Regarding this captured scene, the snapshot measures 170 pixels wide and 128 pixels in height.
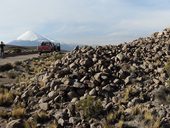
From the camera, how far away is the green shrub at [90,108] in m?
17.8

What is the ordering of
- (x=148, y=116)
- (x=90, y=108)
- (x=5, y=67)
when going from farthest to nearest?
(x=5, y=67)
(x=90, y=108)
(x=148, y=116)

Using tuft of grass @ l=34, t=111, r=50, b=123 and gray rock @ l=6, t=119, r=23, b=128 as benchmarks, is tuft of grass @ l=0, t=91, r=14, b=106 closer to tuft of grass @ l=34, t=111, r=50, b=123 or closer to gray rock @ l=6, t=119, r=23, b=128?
tuft of grass @ l=34, t=111, r=50, b=123

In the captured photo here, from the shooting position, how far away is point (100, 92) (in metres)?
19.9

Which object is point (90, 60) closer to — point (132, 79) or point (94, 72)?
point (94, 72)

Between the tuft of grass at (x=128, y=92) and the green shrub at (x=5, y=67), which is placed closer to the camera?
the tuft of grass at (x=128, y=92)

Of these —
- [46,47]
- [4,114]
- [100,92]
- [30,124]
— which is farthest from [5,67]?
[46,47]

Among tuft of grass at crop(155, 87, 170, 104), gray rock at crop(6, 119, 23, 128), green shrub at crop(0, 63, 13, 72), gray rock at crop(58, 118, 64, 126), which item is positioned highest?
tuft of grass at crop(155, 87, 170, 104)

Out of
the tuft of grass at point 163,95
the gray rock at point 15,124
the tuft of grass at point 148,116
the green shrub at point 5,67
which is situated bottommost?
the gray rock at point 15,124

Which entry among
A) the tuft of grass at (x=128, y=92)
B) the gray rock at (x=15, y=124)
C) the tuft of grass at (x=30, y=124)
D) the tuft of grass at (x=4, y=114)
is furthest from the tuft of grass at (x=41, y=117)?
the tuft of grass at (x=128, y=92)

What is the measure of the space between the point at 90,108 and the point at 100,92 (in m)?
2.19

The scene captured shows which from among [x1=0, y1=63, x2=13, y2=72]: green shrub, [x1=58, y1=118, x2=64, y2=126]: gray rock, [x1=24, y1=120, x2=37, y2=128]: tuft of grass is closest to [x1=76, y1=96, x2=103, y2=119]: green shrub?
[x1=58, y1=118, x2=64, y2=126]: gray rock

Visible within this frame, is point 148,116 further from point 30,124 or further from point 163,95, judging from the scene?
point 30,124

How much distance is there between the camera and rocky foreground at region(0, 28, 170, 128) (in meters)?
17.4

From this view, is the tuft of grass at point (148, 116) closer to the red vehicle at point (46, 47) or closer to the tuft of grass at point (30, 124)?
the tuft of grass at point (30, 124)
